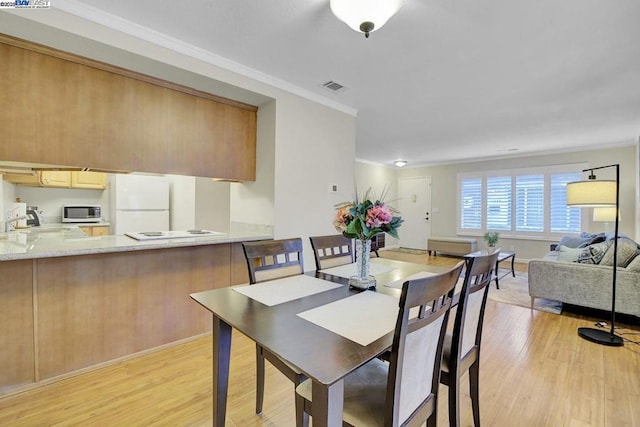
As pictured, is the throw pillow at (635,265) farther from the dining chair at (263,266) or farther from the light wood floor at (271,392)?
the dining chair at (263,266)

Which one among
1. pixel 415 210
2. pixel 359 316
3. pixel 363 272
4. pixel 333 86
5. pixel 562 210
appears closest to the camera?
pixel 359 316

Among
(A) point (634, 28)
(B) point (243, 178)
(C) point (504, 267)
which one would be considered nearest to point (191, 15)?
(B) point (243, 178)

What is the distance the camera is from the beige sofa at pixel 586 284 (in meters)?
2.87

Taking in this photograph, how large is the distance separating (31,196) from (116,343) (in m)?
3.55

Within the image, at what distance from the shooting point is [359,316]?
1203 mm

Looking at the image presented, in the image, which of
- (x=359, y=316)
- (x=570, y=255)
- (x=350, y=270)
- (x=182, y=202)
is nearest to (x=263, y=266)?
(x=350, y=270)

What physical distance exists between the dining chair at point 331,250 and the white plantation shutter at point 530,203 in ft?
19.3

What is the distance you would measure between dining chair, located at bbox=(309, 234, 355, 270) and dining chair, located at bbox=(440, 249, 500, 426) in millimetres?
904

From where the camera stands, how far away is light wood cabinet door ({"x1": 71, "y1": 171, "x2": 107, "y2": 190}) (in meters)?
4.49

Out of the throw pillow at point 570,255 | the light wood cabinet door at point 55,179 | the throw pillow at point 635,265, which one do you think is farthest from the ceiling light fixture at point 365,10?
the light wood cabinet door at point 55,179

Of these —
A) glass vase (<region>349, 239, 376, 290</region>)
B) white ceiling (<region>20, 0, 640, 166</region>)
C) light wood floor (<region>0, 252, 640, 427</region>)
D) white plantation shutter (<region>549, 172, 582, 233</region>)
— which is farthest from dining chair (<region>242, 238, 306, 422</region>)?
white plantation shutter (<region>549, 172, 582, 233</region>)

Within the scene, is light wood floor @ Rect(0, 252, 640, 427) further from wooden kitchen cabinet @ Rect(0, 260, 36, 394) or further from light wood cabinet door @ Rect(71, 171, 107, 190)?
light wood cabinet door @ Rect(71, 171, 107, 190)

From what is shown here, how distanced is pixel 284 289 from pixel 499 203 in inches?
272

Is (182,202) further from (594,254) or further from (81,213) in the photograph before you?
(594,254)
